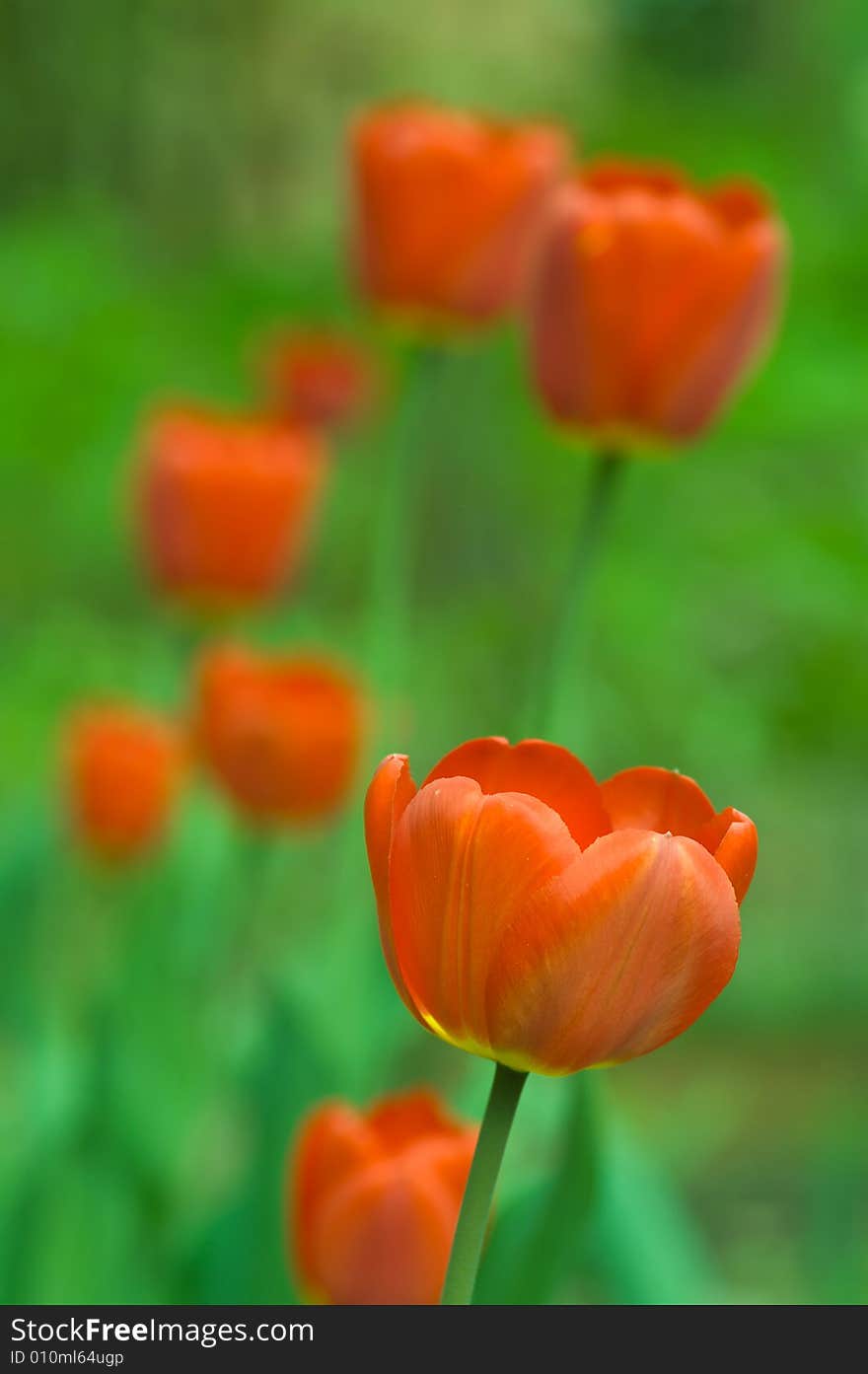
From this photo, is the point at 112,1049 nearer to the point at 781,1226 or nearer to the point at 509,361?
the point at 781,1226

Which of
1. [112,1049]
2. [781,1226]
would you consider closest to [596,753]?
[781,1226]

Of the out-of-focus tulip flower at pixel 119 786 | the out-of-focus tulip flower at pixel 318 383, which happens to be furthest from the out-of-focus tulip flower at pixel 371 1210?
the out-of-focus tulip flower at pixel 318 383

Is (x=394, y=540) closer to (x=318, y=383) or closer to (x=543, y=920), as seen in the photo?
(x=543, y=920)

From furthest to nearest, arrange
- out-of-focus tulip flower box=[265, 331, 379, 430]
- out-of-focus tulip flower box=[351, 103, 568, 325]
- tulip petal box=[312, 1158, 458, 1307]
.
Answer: out-of-focus tulip flower box=[265, 331, 379, 430], out-of-focus tulip flower box=[351, 103, 568, 325], tulip petal box=[312, 1158, 458, 1307]

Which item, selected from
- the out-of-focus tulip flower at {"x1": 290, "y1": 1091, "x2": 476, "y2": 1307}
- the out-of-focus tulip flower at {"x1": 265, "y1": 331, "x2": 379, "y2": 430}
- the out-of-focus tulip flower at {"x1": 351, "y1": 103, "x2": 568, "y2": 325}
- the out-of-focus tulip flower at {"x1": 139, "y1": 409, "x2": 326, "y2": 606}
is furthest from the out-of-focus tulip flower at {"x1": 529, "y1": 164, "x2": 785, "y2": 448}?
the out-of-focus tulip flower at {"x1": 265, "y1": 331, "x2": 379, "y2": 430}

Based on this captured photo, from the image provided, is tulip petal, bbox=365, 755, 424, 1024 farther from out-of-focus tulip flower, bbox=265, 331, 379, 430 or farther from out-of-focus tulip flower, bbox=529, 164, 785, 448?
out-of-focus tulip flower, bbox=265, 331, 379, 430

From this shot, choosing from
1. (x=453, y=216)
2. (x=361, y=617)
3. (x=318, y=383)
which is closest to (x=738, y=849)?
(x=453, y=216)

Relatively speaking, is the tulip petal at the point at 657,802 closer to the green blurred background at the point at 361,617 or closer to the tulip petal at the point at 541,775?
the tulip petal at the point at 541,775
